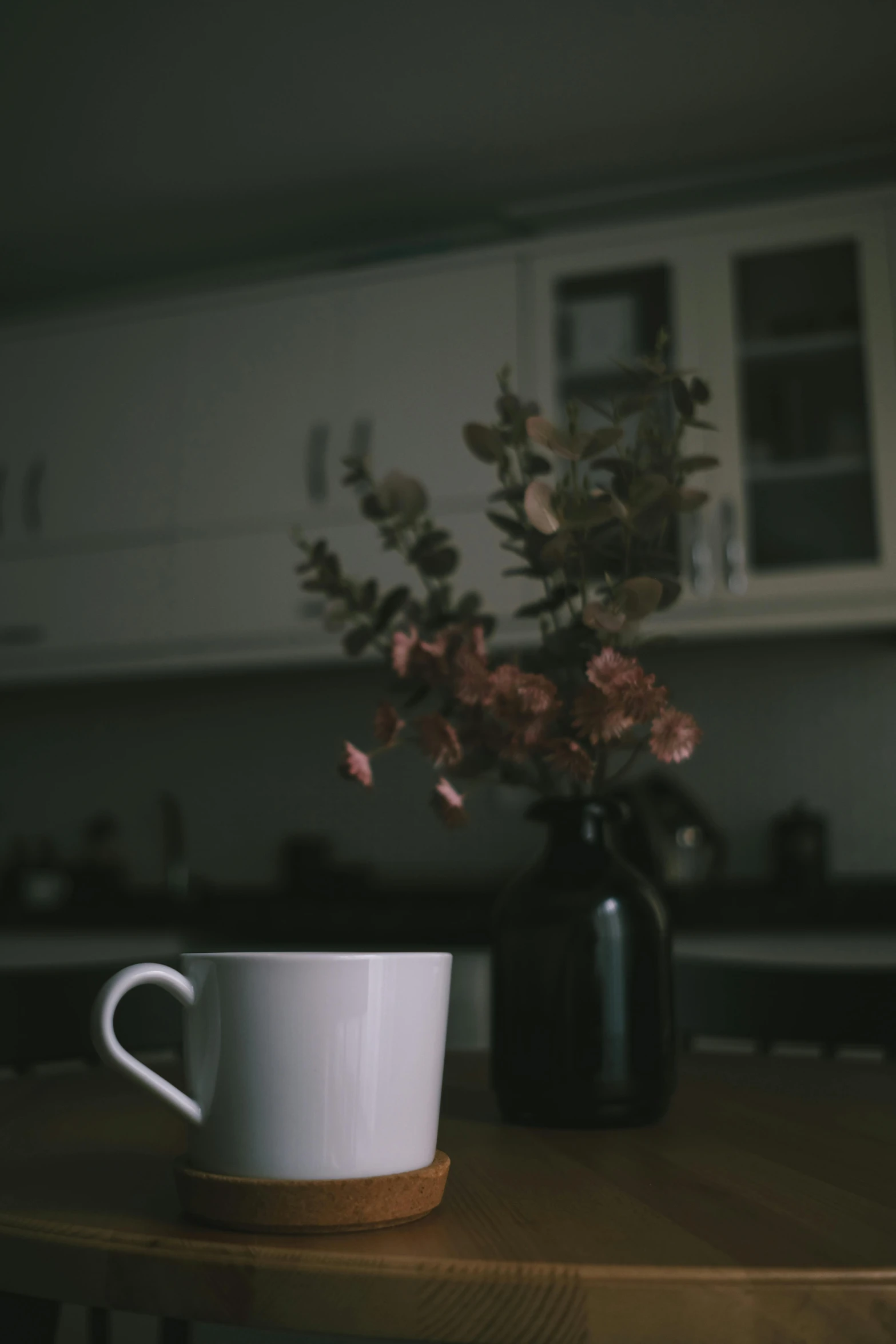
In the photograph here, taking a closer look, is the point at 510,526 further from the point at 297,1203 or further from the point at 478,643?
the point at 297,1203

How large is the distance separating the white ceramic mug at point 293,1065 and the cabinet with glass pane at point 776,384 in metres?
2.09

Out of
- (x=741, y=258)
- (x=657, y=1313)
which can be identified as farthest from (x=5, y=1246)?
(x=741, y=258)

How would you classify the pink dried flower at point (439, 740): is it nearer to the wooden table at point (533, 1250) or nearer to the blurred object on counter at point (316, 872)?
the wooden table at point (533, 1250)

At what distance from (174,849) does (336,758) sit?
519mm

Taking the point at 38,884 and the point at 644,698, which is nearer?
Answer: the point at 644,698

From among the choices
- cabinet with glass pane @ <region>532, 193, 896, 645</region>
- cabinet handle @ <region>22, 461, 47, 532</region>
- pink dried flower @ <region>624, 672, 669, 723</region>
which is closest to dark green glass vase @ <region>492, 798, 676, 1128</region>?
pink dried flower @ <region>624, 672, 669, 723</region>

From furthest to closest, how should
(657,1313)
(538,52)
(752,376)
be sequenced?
1. (752,376)
2. (538,52)
3. (657,1313)

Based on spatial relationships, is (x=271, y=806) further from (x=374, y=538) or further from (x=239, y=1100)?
(x=239, y=1100)

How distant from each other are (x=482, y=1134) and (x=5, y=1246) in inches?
12.0

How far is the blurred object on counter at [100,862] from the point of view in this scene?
10.1 feet

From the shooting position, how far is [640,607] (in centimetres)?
74

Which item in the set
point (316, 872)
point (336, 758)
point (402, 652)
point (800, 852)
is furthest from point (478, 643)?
point (336, 758)

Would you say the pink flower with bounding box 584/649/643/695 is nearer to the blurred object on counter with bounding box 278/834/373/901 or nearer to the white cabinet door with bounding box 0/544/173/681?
the blurred object on counter with bounding box 278/834/373/901

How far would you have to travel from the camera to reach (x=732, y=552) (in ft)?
8.32
